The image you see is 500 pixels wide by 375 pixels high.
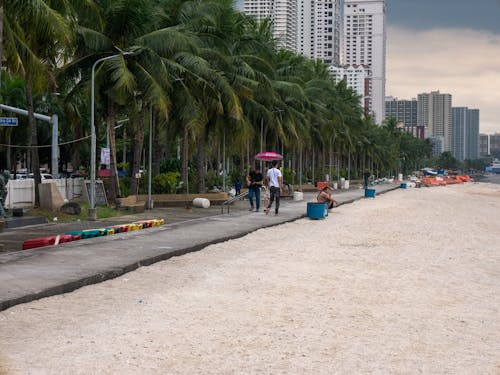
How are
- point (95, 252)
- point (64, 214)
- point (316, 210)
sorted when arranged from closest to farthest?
point (95, 252), point (64, 214), point (316, 210)

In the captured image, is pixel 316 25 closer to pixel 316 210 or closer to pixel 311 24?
pixel 311 24

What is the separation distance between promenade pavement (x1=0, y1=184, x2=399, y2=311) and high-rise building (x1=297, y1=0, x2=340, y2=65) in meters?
176

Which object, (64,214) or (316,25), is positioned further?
(316,25)

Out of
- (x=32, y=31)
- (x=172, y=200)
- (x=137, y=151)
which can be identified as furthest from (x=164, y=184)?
(x=32, y=31)

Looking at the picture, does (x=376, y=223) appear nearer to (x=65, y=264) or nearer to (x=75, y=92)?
(x=75, y=92)

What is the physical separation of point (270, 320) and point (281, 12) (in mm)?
173600

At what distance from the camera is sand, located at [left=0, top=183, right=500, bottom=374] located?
6.11 m

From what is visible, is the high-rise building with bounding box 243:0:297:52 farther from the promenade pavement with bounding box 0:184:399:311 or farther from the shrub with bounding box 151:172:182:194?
the promenade pavement with bounding box 0:184:399:311

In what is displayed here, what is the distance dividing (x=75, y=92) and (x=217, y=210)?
280 inches

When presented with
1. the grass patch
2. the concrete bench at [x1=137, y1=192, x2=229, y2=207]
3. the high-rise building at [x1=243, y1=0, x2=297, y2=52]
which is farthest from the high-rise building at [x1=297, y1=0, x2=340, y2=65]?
the grass patch

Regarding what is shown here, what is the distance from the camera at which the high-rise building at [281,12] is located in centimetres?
16050

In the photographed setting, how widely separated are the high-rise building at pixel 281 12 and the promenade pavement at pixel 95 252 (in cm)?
13697

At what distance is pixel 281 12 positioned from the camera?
6909 inches

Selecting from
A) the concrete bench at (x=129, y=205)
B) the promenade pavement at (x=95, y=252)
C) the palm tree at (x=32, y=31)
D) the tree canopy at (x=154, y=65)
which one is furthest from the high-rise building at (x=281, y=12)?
the palm tree at (x=32, y=31)
